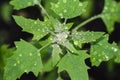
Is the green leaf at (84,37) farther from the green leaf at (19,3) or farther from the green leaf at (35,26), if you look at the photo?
the green leaf at (19,3)

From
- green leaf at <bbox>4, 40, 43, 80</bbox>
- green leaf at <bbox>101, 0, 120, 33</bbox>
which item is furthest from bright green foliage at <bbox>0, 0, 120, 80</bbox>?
green leaf at <bbox>101, 0, 120, 33</bbox>

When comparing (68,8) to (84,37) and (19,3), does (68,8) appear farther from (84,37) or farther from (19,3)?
(19,3)

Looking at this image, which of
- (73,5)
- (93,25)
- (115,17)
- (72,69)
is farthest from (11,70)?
(93,25)

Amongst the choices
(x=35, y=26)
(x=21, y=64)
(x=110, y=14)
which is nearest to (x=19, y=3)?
(x=35, y=26)

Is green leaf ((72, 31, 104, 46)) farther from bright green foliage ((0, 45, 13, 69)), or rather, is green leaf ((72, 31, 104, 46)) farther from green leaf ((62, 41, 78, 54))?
bright green foliage ((0, 45, 13, 69))

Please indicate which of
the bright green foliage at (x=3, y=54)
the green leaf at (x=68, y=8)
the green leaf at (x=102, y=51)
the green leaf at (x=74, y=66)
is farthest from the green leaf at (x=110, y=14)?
the bright green foliage at (x=3, y=54)

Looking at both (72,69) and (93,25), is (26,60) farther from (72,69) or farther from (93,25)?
(93,25)
